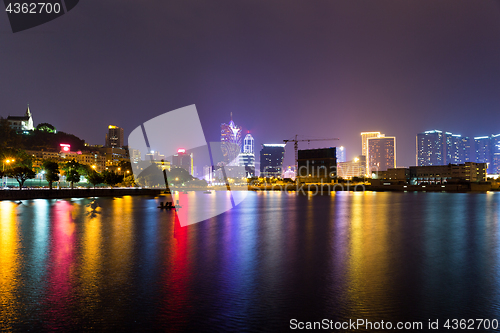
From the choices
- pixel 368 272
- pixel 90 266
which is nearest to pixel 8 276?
A: pixel 90 266

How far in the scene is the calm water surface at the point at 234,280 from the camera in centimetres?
948

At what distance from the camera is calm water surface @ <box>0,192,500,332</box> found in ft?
31.1

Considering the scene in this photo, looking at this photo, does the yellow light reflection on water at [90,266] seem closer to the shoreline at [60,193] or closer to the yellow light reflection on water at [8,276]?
the yellow light reflection on water at [8,276]

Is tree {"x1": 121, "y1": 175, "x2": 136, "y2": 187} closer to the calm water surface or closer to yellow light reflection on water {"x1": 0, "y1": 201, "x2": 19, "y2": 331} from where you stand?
yellow light reflection on water {"x1": 0, "y1": 201, "x2": 19, "y2": 331}

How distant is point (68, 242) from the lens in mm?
20781

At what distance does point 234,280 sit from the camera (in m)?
13.3

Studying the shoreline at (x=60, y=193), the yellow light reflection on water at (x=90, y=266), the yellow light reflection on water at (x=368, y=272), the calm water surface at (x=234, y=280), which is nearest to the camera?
the calm water surface at (x=234, y=280)

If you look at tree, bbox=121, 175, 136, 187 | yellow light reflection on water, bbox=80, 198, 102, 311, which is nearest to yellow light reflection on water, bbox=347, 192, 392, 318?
yellow light reflection on water, bbox=80, 198, 102, 311

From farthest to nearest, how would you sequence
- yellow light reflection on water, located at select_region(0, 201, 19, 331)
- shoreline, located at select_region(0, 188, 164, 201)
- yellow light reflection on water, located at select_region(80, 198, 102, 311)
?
shoreline, located at select_region(0, 188, 164, 201) < yellow light reflection on water, located at select_region(80, 198, 102, 311) < yellow light reflection on water, located at select_region(0, 201, 19, 331)

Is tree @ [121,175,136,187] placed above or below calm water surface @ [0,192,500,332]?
above

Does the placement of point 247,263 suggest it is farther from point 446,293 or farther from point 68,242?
point 68,242

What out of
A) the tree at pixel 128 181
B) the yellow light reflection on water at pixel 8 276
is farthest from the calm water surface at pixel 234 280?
the tree at pixel 128 181

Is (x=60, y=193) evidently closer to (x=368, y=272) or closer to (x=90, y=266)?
(x=90, y=266)

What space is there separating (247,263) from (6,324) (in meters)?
9.66
